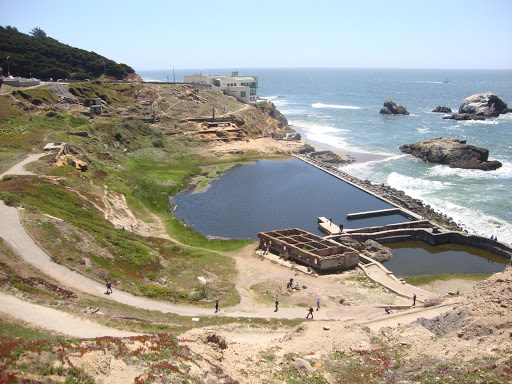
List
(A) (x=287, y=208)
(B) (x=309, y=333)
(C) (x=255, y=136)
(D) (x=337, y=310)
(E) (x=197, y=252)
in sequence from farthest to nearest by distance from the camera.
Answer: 1. (C) (x=255, y=136)
2. (A) (x=287, y=208)
3. (E) (x=197, y=252)
4. (D) (x=337, y=310)
5. (B) (x=309, y=333)

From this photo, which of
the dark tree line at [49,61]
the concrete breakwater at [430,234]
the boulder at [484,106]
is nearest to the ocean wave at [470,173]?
the concrete breakwater at [430,234]

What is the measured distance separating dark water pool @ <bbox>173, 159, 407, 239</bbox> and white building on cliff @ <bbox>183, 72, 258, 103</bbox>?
49.6m

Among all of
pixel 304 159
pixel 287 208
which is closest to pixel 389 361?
pixel 287 208

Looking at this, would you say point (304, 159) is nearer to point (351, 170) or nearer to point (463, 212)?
point (351, 170)

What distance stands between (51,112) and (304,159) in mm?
43862

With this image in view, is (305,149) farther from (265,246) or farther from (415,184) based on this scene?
(265,246)

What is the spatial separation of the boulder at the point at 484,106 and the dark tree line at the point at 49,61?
107761 millimetres

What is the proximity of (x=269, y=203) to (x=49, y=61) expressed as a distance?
262ft

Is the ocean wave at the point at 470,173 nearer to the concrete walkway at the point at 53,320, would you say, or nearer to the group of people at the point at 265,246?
the group of people at the point at 265,246

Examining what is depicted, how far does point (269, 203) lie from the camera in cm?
5350

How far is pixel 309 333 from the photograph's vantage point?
22.9 m

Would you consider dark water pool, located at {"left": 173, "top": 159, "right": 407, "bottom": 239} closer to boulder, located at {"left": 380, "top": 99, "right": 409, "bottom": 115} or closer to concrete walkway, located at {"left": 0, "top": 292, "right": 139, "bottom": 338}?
concrete walkway, located at {"left": 0, "top": 292, "right": 139, "bottom": 338}

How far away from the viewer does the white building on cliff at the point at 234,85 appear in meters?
113

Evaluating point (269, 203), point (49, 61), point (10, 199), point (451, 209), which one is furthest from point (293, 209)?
point (49, 61)
